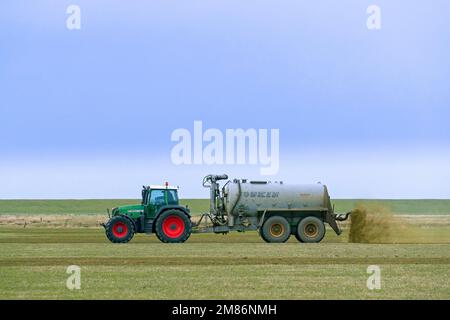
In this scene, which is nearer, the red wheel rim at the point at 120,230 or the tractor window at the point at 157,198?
the red wheel rim at the point at 120,230

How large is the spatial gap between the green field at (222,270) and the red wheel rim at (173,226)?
1.25m

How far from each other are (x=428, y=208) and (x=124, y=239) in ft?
498

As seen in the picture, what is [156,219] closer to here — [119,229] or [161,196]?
[161,196]

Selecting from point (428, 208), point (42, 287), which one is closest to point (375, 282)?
point (42, 287)

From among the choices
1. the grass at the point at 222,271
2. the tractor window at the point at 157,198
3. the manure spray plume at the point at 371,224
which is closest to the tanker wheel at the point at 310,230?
the manure spray plume at the point at 371,224

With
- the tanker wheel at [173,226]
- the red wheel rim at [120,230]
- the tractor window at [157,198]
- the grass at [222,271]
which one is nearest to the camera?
the grass at [222,271]

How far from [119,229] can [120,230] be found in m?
0.07

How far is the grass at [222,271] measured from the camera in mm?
22250

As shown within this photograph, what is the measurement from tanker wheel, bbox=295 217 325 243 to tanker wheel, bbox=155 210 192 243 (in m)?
5.77

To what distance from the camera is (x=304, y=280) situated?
24984 mm

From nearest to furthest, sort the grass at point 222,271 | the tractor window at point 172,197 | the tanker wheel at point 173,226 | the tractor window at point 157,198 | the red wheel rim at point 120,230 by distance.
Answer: the grass at point 222,271 < the tanker wheel at point 173,226 < the red wheel rim at point 120,230 < the tractor window at point 157,198 < the tractor window at point 172,197

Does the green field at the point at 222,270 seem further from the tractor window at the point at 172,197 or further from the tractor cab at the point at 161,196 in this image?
the tractor window at the point at 172,197

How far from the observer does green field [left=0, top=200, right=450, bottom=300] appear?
2227 cm

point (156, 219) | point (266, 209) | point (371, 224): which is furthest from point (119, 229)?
point (371, 224)
